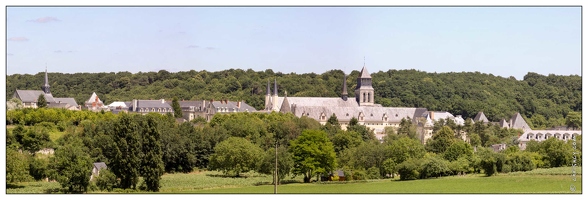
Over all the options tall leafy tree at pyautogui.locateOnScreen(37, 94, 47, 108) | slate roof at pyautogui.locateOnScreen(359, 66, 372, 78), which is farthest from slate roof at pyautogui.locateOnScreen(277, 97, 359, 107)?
tall leafy tree at pyautogui.locateOnScreen(37, 94, 47, 108)

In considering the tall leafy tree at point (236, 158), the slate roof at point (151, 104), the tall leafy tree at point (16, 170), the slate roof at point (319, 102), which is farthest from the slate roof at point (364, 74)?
the tall leafy tree at point (16, 170)

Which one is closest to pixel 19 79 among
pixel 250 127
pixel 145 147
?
pixel 250 127

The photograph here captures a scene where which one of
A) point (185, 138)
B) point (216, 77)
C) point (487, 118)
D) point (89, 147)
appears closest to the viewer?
point (89, 147)

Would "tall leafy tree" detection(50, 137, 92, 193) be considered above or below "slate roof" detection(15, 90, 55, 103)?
below

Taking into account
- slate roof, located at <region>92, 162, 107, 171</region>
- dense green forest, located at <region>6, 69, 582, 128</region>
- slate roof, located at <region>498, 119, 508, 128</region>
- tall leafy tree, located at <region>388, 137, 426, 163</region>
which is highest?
dense green forest, located at <region>6, 69, 582, 128</region>

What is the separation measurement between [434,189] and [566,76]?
80.0 metres

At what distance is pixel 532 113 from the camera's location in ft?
360

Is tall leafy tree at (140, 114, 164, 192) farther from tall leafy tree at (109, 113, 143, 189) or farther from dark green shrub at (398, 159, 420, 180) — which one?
dark green shrub at (398, 159, 420, 180)

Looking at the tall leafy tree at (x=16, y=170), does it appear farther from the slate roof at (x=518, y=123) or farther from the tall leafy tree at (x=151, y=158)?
the slate roof at (x=518, y=123)

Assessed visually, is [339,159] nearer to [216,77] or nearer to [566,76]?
[566,76]

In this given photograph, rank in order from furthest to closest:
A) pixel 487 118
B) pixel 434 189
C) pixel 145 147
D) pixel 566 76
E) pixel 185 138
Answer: pixel 566 76 → pixel 487 118 → pixel 185 138 → pixel 145 147 → pixel 434 189

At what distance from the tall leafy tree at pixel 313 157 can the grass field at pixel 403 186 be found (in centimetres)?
62

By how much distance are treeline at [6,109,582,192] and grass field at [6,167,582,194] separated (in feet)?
3.40

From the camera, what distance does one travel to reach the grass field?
36625 mm
